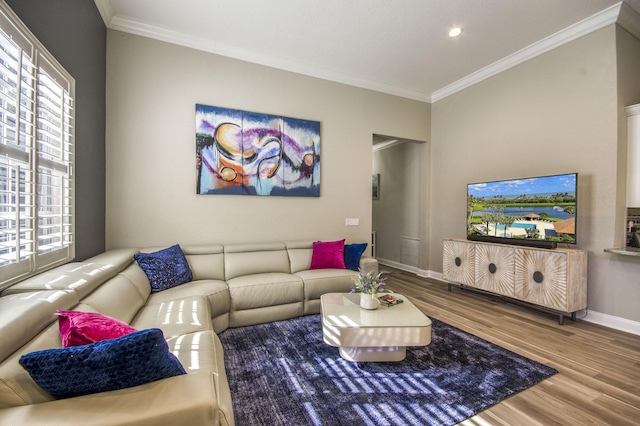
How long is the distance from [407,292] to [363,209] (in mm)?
1398

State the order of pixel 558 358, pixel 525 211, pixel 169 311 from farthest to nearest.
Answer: pixel 525 211 → pixel 558 358 → pixel 169 311

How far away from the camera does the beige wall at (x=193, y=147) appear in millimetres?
3150

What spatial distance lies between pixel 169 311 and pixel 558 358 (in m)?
3.09

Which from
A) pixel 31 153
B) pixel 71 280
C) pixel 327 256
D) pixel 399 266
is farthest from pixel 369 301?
pixel 399 266

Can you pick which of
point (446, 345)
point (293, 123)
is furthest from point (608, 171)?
point (293, 123)

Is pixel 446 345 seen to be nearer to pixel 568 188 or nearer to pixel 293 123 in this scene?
pixel 568 188

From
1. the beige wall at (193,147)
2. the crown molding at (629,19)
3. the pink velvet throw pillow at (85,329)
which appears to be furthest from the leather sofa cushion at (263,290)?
the crown molding at (629,19)

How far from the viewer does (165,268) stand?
273 centimetres

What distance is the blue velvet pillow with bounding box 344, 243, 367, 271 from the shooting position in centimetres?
368

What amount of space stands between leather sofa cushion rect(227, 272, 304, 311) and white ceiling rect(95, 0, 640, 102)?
110 inches

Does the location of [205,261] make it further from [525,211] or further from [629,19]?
[629,19]

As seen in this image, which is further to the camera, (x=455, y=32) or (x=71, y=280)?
(x=455, y=32)

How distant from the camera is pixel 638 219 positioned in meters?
2.89

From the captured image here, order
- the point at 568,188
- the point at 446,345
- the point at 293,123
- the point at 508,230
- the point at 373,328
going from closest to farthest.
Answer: the point at 373,328, the point at 446,345, the point at 568,188, the point at 508,230, the point at 293,123
